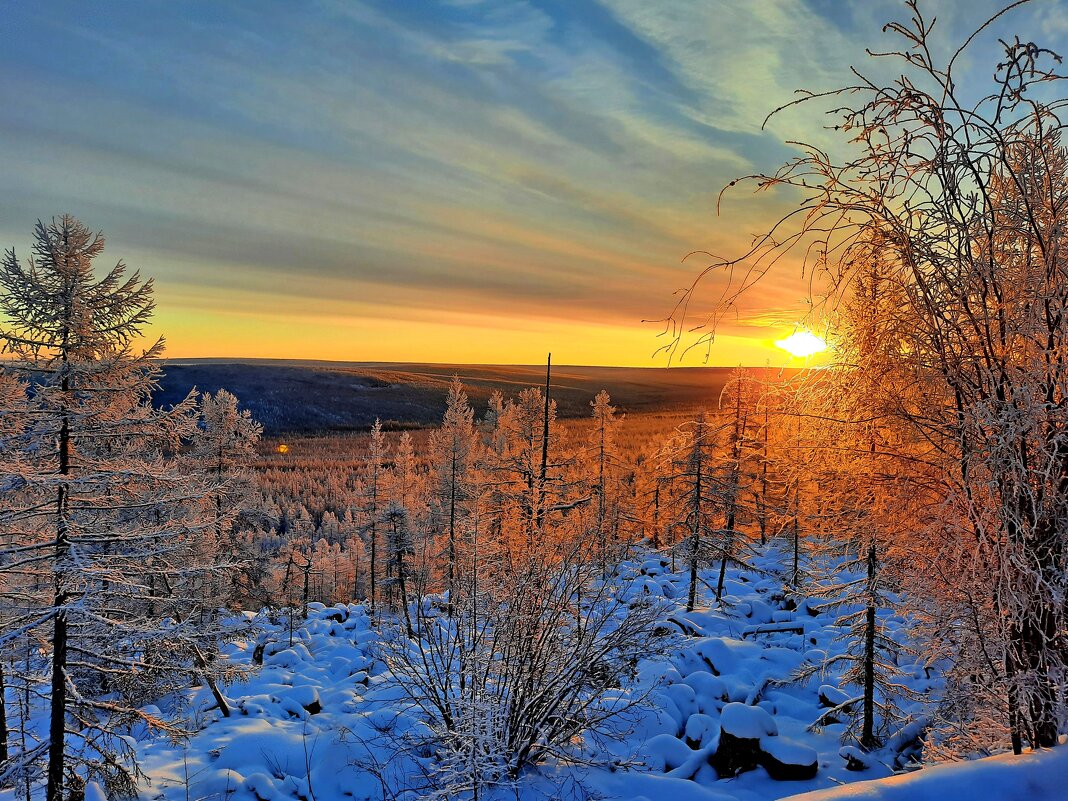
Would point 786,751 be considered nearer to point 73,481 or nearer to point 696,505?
point 73,481

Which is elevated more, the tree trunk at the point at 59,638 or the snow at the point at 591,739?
the tree trunk at the point at 59,638

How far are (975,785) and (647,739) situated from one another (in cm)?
890

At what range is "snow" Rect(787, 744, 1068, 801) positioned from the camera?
→ 2340 millimetres

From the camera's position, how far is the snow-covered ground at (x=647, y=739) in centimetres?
681

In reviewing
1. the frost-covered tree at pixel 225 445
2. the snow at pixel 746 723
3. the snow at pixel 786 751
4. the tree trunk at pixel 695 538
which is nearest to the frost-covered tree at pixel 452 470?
the frost-covered tree at pixel 225 445

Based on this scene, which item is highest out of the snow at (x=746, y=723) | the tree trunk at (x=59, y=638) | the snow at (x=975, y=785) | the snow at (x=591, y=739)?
the snow at (x=975, y=785)

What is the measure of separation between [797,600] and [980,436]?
23.0m

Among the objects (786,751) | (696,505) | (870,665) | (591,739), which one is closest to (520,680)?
(591,739)

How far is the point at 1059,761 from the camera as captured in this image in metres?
2.50

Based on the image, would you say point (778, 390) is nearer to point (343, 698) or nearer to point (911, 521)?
point (911, 521)

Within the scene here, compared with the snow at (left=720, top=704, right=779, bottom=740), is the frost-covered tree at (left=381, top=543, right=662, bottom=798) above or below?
above

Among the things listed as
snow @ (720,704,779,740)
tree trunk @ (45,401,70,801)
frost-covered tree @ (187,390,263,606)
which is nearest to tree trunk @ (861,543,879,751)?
snow @ (720,704,779,740)

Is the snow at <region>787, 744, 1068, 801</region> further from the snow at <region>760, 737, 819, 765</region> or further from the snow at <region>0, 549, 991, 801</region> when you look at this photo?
the snow at <region>760, 737, 819, 765</region>

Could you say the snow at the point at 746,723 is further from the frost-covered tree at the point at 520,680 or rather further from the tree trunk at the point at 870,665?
the frost-covered tree at the point at 520,680
